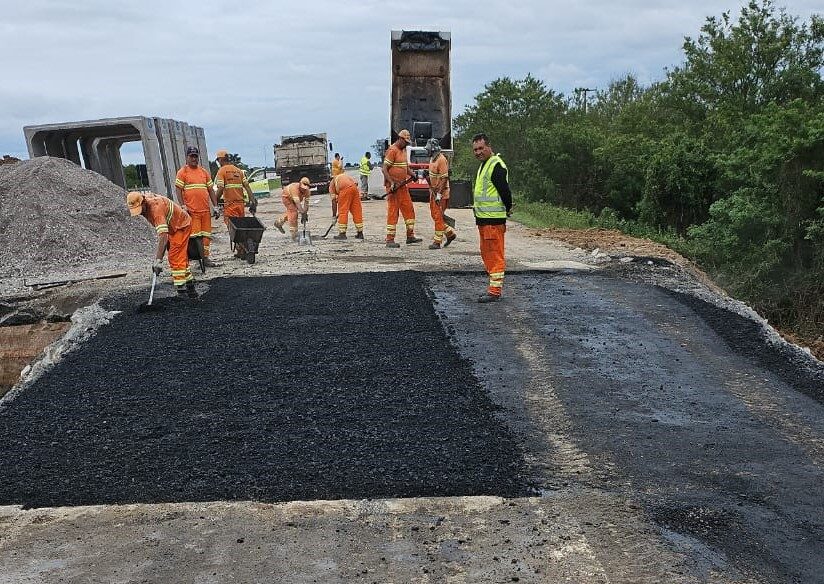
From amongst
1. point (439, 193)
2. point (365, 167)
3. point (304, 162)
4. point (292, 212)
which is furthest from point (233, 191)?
point (304, 162)

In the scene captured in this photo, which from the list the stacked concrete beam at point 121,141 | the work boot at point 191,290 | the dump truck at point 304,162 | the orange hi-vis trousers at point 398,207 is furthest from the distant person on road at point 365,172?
the work boot at point 191,290

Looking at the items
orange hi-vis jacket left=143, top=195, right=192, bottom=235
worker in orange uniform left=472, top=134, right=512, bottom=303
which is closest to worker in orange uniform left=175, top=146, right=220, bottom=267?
orange hi-vis jacket left=143, top=195, right=192, bottom=235

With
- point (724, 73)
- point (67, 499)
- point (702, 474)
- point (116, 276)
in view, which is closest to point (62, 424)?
point (67, 499)

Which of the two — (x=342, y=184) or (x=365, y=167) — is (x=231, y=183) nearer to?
(x=342, y=184)

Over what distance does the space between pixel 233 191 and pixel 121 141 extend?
12.6 meters

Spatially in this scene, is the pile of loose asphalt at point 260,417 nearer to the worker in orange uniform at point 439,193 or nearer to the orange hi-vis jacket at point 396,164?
the worker in orange uniform at point 439,193

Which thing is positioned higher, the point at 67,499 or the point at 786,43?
the point at 786,43

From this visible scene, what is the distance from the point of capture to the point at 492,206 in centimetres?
777

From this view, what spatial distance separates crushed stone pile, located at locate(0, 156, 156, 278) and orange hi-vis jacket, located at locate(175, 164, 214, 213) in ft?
9.66

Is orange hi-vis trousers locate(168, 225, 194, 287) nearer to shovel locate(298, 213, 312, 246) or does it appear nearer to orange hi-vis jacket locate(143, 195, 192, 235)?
orange hi-vis jacket locate(143, 195, 192, 235)

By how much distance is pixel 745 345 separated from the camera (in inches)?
251

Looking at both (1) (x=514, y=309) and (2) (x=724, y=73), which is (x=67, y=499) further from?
(2) (x=724, y=73)

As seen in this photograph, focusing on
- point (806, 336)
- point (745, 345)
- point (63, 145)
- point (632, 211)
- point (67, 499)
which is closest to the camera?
point (67, 499)

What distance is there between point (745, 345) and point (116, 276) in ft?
28.2
